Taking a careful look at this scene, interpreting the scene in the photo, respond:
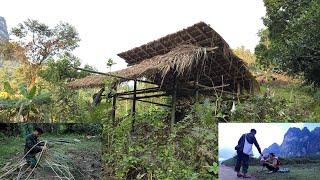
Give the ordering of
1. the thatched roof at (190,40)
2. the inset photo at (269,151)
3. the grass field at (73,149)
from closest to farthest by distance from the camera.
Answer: the inset photo at (269,151), the grass field at (73,149), the thatched roof at (190,40)

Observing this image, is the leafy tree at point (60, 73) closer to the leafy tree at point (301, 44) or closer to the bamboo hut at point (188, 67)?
the bamboo hut at point (188, 67)

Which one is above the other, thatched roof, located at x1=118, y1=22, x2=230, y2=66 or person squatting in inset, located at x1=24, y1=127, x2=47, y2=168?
thatched roof, located at x1=118, y1=22, x2=230, y2=66

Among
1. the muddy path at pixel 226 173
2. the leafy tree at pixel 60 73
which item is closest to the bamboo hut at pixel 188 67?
the leafy tree at pixel 60 73

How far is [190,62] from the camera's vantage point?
828 centimetres

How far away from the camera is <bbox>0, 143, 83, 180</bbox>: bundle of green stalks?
4.88 m

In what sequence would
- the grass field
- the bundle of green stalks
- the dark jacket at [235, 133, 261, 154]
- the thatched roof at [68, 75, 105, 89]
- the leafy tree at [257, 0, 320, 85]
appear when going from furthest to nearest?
Result: 1. the leafy tree at [257, 0, 320, 85]
2. the thatched roof at [68, 75, 105, 89]
3. the grass field
4. the bundle of green stalks
5. the dark jacket at [235, 133, 261, 154]

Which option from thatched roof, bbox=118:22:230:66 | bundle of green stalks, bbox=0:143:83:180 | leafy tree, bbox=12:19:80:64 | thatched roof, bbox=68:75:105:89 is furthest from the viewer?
leafy tree, bbox=12:19:80:64

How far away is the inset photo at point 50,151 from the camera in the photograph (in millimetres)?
4910

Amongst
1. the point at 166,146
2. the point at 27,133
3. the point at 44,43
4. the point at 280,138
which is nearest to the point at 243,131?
the point at 280,138

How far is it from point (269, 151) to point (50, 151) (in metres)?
2.47

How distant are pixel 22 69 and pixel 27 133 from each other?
13.1m

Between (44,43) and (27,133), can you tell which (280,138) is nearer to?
(27,133)

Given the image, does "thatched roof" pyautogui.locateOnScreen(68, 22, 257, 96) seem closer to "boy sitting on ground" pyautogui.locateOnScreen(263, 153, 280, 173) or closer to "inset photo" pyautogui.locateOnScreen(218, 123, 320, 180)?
"inset photo" pyautogui.locateOnScreen(218, 123, 320, 180)

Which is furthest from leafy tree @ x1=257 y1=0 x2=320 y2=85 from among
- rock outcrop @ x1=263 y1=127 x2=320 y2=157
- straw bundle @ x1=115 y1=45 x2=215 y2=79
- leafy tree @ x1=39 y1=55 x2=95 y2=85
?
rock outcrop @ x1=263 y1=127 x2=320 y2=157
